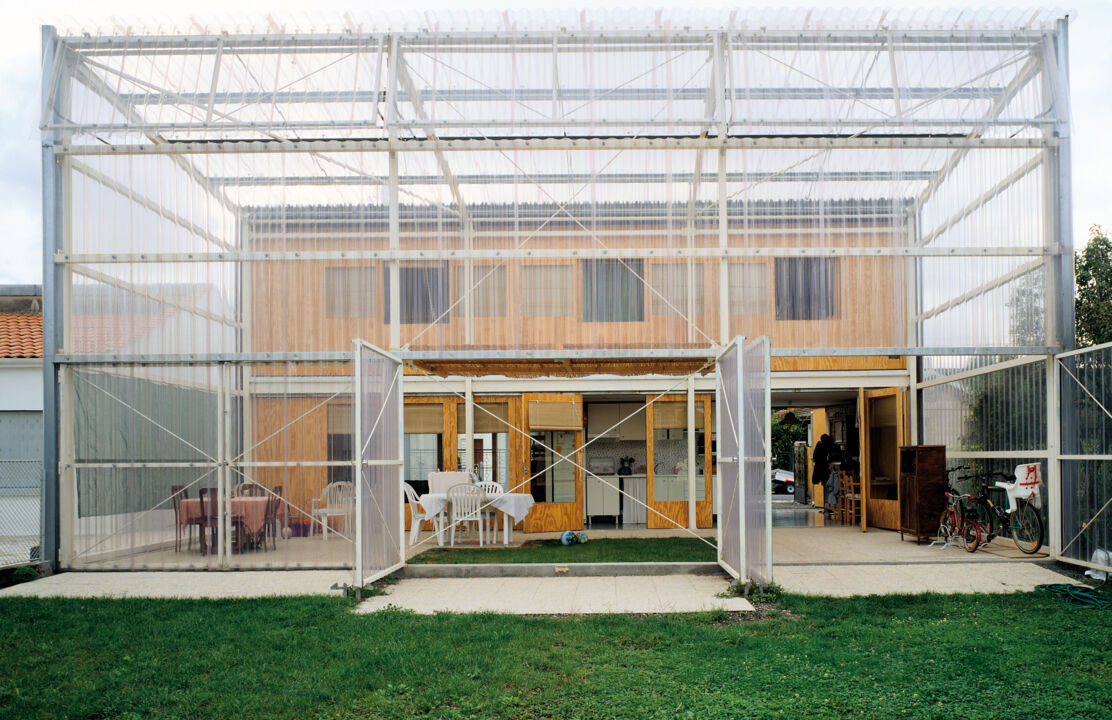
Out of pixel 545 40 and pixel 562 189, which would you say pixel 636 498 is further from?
pixel 545 40

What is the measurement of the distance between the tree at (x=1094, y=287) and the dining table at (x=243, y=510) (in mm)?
14539

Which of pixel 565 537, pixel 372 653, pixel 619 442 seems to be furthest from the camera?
pixel 619 442

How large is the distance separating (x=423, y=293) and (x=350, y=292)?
0.86 m

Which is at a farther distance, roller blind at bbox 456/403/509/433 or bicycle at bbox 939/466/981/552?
roller blind at bbox 456/403/509/433

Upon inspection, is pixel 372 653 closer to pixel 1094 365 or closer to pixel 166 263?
pixel 166 263

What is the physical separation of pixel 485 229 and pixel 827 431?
11.5 meters

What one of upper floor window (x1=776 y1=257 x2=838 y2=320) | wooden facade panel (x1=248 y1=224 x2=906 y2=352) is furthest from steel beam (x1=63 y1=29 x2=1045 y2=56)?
upper floor window (x1=776 y1=257 x2=838 y2=320)

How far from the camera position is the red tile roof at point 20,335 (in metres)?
14.8

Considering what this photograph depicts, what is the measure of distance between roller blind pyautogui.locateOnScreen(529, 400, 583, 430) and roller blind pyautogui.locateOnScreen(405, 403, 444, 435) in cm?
142

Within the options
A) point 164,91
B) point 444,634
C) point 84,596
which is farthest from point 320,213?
point 444,634

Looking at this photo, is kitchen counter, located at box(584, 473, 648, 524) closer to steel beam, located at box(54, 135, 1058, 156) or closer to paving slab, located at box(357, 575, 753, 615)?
paving slab, located at box(357, 575, 753, 615)

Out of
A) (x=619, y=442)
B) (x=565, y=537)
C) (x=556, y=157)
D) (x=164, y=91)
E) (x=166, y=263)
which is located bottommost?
(x=565, y=537)

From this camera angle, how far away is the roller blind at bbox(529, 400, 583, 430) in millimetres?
14141

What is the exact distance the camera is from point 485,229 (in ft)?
35.2
